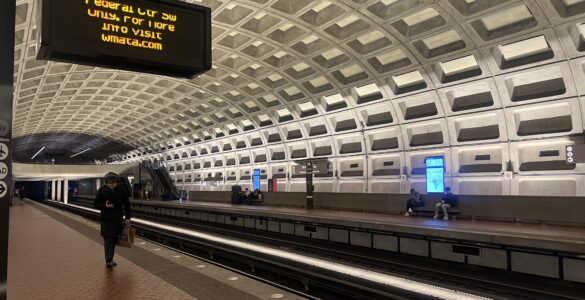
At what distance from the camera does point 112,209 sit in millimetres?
7613

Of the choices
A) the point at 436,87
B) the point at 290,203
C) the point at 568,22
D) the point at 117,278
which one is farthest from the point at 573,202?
the point at 290,203

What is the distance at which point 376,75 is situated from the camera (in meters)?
20.2

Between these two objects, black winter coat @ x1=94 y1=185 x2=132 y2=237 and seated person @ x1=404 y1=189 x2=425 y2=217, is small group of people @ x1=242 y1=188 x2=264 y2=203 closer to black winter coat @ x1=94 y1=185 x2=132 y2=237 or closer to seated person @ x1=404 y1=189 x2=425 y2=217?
seated person @ x1=404 y1=189 x2=425 y2=217

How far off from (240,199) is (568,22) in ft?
69.3

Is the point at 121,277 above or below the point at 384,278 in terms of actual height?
above

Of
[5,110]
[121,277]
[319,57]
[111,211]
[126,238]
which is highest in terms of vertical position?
[319,57]

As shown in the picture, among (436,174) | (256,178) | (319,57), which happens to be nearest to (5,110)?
(436,174)

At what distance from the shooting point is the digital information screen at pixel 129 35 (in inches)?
230

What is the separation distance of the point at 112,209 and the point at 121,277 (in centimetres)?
144

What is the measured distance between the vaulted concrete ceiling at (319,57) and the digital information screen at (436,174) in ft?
11.8

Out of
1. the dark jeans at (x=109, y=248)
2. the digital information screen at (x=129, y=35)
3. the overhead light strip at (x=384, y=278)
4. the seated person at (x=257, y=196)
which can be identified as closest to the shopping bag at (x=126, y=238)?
the dark jeans at (x=109, y=248)

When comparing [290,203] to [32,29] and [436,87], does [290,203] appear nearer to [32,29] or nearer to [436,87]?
[436,87]

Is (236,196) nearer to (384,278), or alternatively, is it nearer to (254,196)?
(254,196)

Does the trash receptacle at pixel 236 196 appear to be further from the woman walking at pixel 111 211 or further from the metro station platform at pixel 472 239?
the woman walking at pixel 111 211
